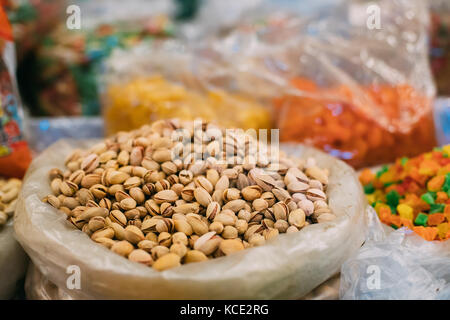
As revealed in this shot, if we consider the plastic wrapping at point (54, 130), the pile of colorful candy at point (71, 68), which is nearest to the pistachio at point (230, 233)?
the plastic wrapping at point (54, 130)

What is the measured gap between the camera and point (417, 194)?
3.31ft

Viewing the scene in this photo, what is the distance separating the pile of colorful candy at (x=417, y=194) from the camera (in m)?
0.89

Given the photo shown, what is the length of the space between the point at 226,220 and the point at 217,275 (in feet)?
0.44

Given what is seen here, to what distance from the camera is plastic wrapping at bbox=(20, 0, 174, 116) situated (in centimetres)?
179

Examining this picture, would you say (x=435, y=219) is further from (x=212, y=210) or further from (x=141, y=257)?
(x=141, y=257)

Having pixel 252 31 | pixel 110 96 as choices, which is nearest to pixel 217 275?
pixel 110 96

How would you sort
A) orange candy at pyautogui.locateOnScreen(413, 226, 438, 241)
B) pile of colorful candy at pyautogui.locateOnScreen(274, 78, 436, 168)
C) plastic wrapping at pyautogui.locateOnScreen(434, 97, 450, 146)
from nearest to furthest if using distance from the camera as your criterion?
orange candy at pyautogui.locateOnScreen(413, 226, 438, 241) < pile of colorful candy at pyautogui.locateOnScreen(274, 78, 436, 168) < plastic wrapping at pyautogui.locateOnScreen(434, 97, 450, 146)

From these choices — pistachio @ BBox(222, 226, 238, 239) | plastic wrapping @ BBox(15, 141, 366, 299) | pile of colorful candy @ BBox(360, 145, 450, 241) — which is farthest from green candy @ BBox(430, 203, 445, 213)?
pistachio @ BBox(222, 226, 238, 239)

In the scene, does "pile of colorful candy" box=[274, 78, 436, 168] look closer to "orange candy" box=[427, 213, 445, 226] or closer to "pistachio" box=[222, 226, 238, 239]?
"orange candy" box=[427, 213, 445, 226]

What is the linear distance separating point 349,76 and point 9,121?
44.5 inches

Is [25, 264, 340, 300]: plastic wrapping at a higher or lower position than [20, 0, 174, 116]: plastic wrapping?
lower

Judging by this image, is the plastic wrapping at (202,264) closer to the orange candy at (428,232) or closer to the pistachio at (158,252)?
the pistachio at (158,252)

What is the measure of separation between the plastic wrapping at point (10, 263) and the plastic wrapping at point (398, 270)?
0.64 meters

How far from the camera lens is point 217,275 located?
0.62 meters
